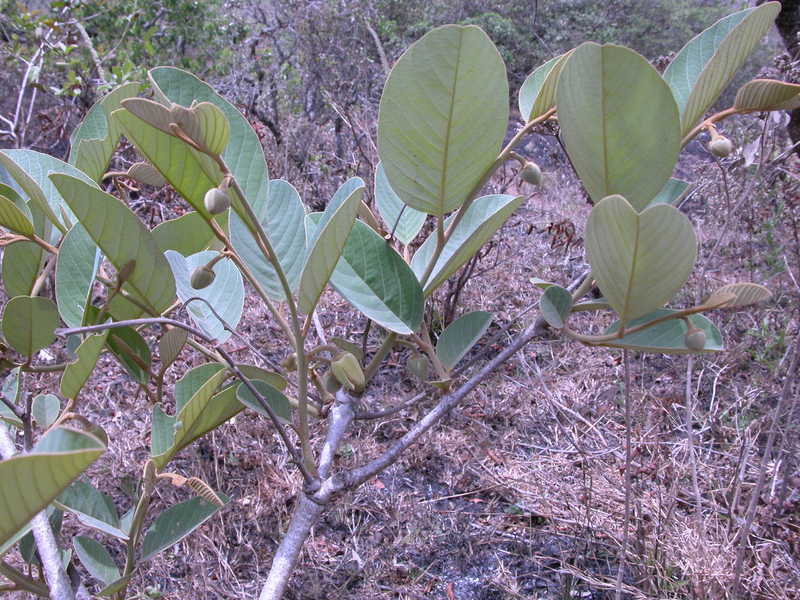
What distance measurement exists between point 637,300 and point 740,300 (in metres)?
0.08

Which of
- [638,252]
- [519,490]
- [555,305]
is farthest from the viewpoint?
[519,490]

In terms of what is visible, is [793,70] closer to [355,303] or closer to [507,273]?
[507,273]

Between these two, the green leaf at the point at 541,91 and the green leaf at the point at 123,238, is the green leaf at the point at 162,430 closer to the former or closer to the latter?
the green leaf at the point at 123,238

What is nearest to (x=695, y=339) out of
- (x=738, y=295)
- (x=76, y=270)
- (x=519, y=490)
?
(x=738, y=295)

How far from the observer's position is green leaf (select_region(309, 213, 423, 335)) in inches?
20.9

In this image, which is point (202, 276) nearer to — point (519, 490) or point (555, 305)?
point (555, 305)

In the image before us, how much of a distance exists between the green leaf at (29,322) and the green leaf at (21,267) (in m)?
0.05

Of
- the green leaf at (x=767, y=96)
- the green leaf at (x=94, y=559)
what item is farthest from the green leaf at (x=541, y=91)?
the green leaf at (x=94, y=559)

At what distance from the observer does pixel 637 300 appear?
438mm

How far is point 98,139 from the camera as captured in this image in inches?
22.9

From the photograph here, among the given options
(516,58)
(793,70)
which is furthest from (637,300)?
(516,58)

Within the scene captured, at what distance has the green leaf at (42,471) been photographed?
0.27 m

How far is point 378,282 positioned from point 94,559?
441mm

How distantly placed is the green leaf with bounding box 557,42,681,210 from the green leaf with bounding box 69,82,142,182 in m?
0.36
